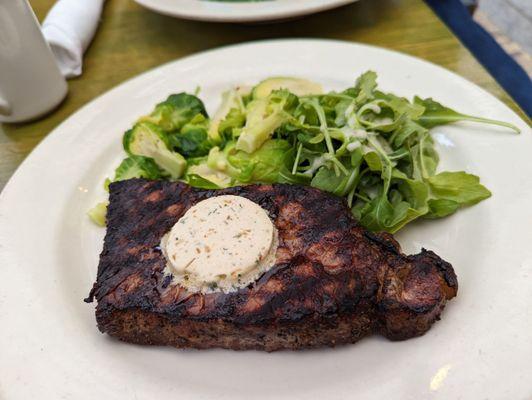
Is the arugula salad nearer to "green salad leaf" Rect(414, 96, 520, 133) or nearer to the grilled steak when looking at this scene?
"green salad leaf" Rect(414, 96, 520, 133)

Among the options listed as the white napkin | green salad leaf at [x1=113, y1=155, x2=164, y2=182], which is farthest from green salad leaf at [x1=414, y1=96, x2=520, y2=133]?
the white napkin

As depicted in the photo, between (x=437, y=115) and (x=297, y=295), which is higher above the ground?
(x=437, y=115)

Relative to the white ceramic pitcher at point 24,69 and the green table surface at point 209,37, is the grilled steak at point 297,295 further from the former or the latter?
the green table surface at point 209,37

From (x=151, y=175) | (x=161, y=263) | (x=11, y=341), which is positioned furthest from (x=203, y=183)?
(x=11, y=341)

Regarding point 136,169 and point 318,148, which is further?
point 136,169

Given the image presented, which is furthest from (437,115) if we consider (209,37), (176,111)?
(209,37)

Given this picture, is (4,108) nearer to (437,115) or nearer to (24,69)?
(24,69)
